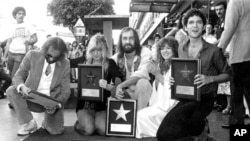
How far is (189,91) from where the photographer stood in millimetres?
3523

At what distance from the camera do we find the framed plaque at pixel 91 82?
4348 mm

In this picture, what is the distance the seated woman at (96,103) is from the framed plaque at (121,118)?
0.19 meters

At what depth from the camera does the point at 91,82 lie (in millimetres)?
4379

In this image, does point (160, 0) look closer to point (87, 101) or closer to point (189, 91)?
point (87, 101)

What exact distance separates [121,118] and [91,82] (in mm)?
600

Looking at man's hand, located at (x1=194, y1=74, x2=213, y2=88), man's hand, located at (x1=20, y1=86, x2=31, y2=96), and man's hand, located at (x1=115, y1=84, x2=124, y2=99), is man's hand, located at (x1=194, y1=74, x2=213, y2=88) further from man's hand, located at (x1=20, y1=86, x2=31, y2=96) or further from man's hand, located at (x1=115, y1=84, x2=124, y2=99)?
man's hand, located at (x1=20, y1=86, x2=31, y2=96)

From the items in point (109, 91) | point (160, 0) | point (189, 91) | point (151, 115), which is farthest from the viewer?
point (160, 0)

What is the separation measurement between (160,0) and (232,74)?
25.9 feet

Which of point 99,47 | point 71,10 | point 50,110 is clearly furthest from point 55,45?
point 71,10

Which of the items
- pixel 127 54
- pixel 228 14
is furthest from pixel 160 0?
pixel 228 14

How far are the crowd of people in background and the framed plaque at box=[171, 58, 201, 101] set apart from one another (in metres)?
0.07

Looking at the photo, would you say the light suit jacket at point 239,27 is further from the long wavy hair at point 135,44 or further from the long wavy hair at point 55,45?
the long wavy hair at point 55,45

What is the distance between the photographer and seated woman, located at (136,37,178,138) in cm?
414

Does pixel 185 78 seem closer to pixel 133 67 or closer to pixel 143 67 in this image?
pixel 143 67
